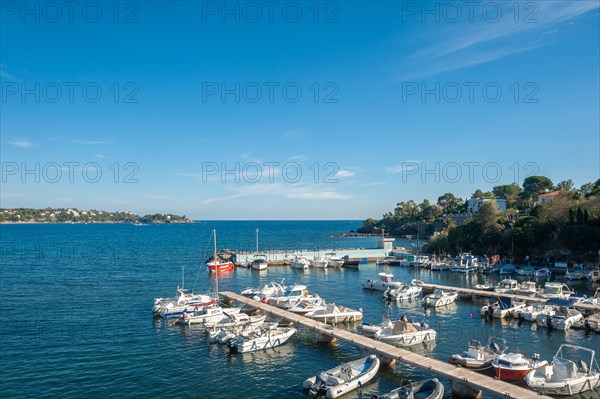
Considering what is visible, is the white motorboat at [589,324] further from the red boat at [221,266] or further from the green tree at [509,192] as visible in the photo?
the green tree at [509,192]

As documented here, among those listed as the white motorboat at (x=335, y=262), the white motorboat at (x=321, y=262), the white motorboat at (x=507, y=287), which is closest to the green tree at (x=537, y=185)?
the white motorboat at (x=335, y=262)

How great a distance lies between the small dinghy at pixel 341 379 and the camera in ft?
78.6

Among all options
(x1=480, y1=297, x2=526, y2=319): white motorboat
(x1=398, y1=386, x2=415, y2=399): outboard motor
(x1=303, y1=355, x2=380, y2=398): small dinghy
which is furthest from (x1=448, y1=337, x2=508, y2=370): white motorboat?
(x1=480, y1=297, x2=526, y2=319): white motorboat

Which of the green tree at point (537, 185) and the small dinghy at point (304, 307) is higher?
the green tree at point (537, 185)

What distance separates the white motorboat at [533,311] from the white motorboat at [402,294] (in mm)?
12763

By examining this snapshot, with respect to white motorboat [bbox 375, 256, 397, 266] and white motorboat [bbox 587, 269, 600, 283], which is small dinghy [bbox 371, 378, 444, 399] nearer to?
white motorboat [bbox 587, 269, 600, 283]

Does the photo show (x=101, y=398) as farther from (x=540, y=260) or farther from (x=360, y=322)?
(x=540, y=260)

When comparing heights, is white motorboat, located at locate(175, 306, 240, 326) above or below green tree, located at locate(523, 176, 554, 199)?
below

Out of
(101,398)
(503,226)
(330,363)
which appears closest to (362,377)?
(330,363)

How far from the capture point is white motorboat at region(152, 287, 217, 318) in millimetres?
42062

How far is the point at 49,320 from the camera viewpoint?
41.5 metres

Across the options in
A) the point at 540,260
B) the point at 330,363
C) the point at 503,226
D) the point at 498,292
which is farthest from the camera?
the point at 503,226

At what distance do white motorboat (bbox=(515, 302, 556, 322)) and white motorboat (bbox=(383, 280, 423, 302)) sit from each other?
12763 millimetres

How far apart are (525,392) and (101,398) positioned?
22.6 meters
